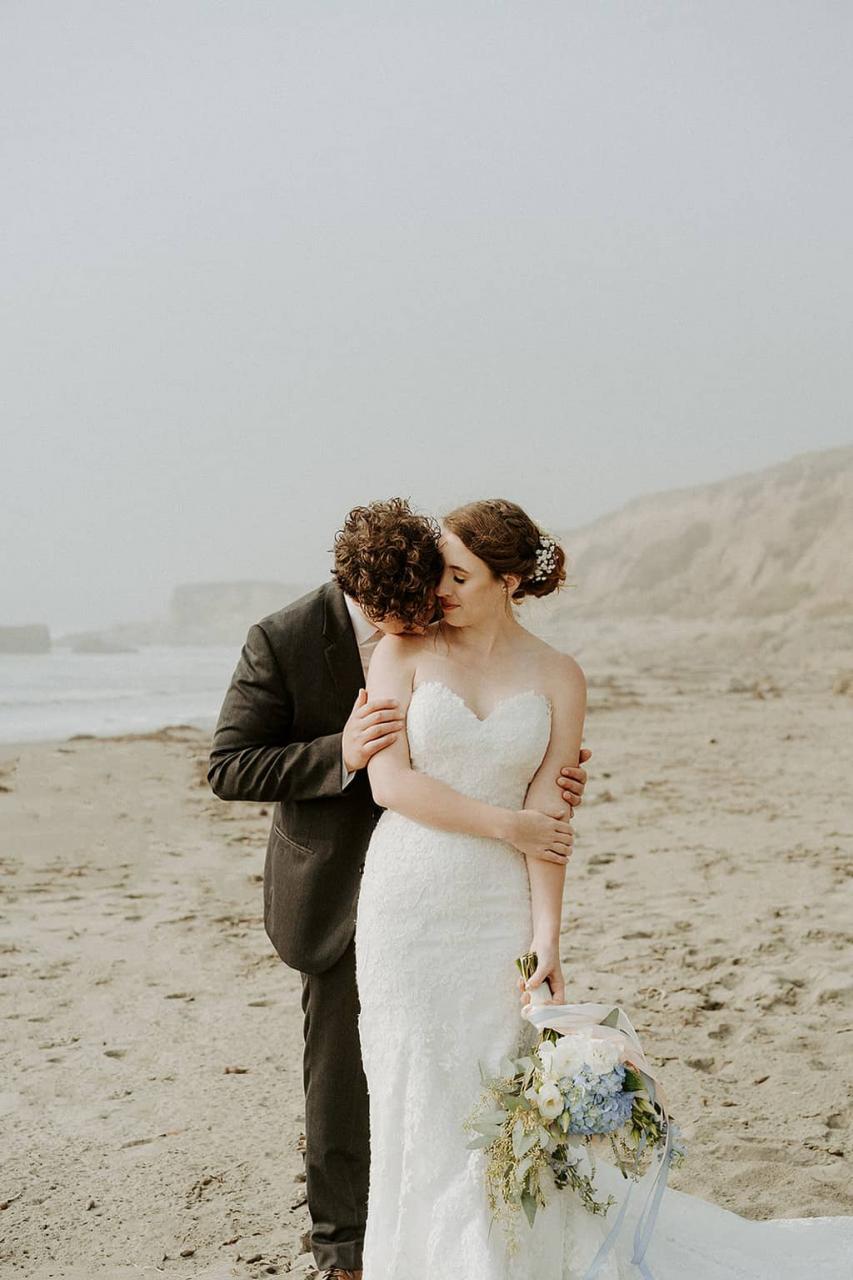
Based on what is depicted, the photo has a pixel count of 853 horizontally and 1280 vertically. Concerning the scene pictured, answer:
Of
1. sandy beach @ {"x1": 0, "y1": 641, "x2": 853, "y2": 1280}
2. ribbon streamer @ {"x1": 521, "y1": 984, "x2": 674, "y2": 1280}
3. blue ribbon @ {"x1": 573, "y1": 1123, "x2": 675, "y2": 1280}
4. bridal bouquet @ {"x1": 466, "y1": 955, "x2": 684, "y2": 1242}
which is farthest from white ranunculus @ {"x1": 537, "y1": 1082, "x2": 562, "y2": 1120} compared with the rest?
sandy beach @ {"x1": 0, "y1": 641, "x2": 853, "y2": 1280}

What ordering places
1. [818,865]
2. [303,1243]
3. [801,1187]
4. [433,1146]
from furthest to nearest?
1. [818,865]
2. [801,1187]
3. [303,1243]
4. [433,1146]

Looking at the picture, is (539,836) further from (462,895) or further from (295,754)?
(295,754)

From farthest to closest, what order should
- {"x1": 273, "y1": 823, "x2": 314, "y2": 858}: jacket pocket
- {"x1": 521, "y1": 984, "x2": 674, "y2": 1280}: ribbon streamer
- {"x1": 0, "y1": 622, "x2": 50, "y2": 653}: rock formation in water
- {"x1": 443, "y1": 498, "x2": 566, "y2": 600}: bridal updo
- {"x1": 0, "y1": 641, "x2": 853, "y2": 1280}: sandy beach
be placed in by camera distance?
1. {"x1": 0, "y1": 622, "x2": 50, "y2": 653}: rock formation in water
2. {"x1": 0, "y1": 641, "x2": 853, "y2": 1280}: sandy beach
3. {"x1": 273, "y1": 823, "x2": 314, "y2": 858}: jacket pocket
4. {"x1": 443, "y1": 498, "x2": 566, "y2": 600}: bridal updo
5. {"x1": 521, "y1": 984, "x2": 674, "y2": 1280}: ribbon streamer

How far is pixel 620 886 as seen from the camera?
7551 millimetres

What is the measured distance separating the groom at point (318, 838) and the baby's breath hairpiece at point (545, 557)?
537mm

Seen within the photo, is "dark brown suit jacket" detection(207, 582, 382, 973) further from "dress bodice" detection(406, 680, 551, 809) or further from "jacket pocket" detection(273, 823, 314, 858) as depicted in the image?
"dress bodice" detection(406, 680, 551, 809)

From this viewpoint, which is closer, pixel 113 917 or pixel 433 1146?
pixel 433 1146

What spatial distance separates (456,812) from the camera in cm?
267

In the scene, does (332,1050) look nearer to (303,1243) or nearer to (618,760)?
(303,1243)

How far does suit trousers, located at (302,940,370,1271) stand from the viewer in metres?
3.17

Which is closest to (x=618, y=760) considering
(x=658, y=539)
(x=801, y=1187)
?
(x=801, y=1187)

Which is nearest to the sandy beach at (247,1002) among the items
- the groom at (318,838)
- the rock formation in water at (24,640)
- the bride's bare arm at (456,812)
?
the groom at (318,838)

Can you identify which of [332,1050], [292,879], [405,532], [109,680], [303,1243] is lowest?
[109,680]

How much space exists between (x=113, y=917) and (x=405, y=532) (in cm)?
526
